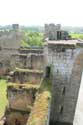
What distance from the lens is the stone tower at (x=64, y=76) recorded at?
55.2ft

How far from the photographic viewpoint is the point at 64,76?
56.5 feet

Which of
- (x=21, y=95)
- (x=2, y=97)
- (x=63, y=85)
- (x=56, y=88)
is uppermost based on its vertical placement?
(x=63, y=85)

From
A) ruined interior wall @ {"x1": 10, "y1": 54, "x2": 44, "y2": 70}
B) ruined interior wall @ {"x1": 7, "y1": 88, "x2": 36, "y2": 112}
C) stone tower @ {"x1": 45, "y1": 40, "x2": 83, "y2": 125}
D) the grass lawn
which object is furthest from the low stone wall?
ruined interior wall @ {"x1": 10, "y1": 54, "x2": 44, "y2": 70}

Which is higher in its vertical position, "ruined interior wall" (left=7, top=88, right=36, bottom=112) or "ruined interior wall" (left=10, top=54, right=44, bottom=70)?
"ruined interior wall" (left=7, top=88, right=36, bottom=112)

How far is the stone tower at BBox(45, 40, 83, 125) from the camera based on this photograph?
16828mm

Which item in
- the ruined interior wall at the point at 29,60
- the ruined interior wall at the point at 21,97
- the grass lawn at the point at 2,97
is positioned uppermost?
the ruined interior wall at the point at 21,97

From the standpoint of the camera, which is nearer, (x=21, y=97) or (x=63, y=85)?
(x=21, y=97)

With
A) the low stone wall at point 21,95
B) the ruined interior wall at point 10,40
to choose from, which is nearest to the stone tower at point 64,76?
the low stone wall at point 21,95

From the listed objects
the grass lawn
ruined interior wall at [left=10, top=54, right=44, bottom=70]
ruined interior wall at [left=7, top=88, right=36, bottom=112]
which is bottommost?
A: the grass lawn

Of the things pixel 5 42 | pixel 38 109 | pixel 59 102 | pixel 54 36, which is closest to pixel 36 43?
pixel 5 42

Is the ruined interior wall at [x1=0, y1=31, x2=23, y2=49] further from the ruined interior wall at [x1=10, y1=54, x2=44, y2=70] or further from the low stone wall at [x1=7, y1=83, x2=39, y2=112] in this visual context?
the low stone wall at [x1=7, y1=83, x2=39, y2=112]

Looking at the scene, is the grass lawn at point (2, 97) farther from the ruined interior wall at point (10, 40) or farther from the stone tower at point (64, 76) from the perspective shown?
the ruined interior wall at point (10, 40)

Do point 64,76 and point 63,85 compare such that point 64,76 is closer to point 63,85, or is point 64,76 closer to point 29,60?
point 63,85

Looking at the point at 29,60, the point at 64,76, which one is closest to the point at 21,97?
the point at 64,76
